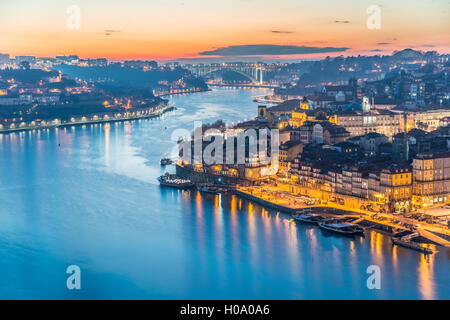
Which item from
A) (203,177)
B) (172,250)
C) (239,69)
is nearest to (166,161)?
(203,177)

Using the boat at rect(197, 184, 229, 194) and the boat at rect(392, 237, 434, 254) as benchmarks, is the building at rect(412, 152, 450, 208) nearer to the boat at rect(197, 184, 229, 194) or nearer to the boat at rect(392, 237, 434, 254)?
the boat at rect(392, 237, 434, 254)

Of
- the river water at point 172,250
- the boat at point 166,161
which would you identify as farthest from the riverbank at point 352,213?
the boat at point 166,161

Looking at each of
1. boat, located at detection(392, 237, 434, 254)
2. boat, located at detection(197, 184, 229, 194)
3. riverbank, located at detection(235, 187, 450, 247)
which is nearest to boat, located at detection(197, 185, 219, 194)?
boat, located at detection(197, 184, 229, 194)

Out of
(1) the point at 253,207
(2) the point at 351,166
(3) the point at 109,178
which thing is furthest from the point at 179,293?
(3) the point at 109,178

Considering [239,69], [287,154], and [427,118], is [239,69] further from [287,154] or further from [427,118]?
[287,154]

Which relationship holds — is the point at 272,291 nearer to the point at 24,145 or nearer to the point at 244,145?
the point at 244,145

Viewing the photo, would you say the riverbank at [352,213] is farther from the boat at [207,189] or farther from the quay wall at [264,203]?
the boat at [207,189]
